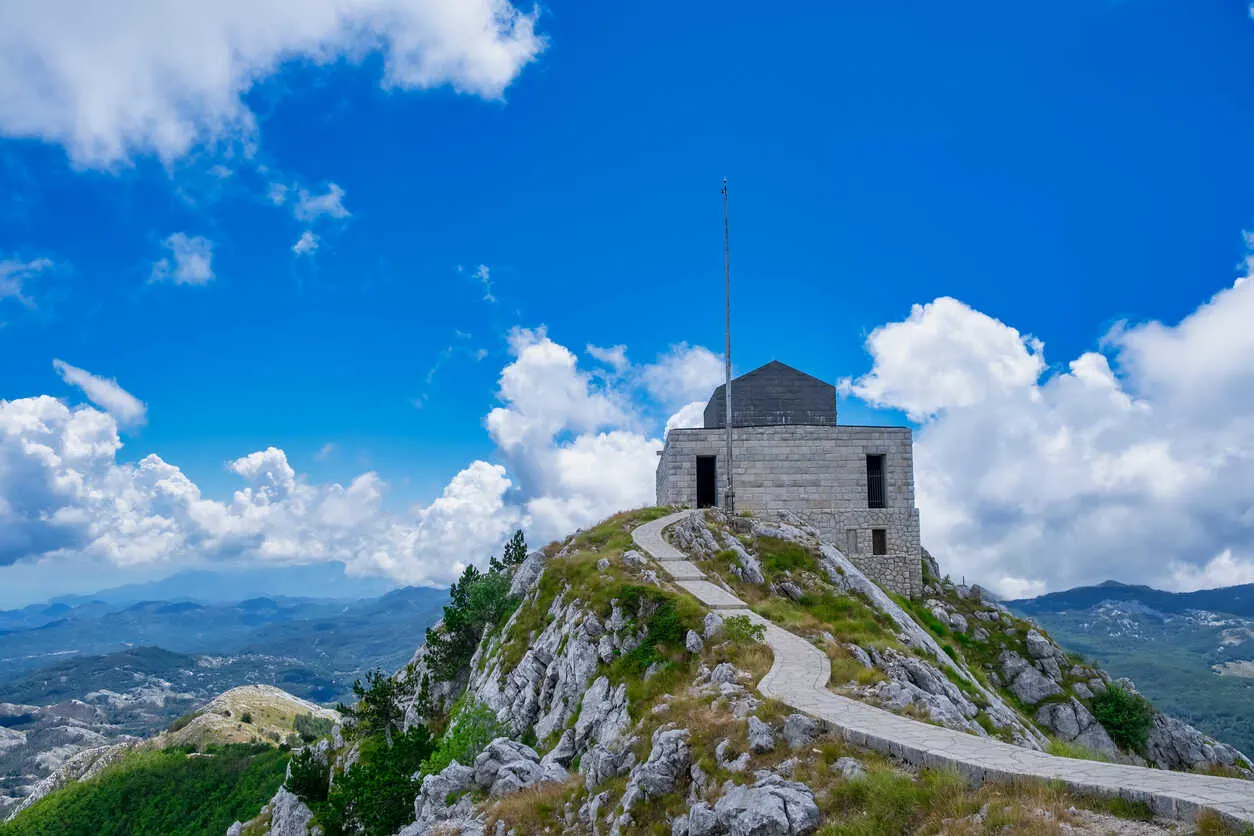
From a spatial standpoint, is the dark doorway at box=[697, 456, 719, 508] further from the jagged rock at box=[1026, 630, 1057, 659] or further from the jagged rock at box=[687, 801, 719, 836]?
the jagged rock at box=[687, 801, 719, 836]

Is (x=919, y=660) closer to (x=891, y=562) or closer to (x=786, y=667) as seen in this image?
(x=786, y=667)

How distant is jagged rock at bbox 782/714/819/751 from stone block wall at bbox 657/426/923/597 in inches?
→ 1094

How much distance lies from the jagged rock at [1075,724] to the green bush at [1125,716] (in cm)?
52

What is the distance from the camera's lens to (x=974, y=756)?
492 inches

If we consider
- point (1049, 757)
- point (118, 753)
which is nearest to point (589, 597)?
point (1049, 757)

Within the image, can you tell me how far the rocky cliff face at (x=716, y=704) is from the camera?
41.7 feet

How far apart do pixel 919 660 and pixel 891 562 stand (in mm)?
19647

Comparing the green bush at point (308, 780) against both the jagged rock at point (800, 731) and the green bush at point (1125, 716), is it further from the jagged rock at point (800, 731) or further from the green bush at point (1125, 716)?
the green bush at point (1125, 716)

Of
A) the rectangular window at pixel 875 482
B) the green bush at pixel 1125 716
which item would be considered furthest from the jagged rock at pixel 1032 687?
the rectangular window at pixel 875 482

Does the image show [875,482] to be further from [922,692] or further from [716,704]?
[716,704]

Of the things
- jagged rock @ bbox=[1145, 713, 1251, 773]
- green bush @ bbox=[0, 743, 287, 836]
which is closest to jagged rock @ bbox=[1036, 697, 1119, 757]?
jagged rock @ bbox=[1145, 713, 1251, 773]

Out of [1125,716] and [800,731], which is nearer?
[800,731]

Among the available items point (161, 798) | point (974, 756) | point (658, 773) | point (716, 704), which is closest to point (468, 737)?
point (716, 704)

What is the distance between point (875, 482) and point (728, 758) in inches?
1279
